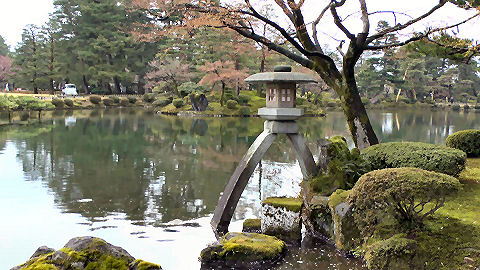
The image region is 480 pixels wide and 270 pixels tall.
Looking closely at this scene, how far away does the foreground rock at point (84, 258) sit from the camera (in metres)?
3.40

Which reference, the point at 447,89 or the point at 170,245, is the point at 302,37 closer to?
the point at 170,245

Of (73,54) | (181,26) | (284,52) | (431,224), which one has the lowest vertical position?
(431,224)

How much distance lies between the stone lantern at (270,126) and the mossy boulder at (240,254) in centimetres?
111

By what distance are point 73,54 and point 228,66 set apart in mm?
19930

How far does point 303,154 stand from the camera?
6711 mm

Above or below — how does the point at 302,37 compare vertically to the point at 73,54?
below

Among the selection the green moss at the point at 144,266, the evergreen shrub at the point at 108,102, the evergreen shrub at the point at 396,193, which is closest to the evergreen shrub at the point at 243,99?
the evergreen shrub at the point at 108,102

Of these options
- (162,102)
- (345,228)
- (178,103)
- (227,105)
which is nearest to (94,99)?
(162,102)

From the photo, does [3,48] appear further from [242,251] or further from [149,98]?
[242,251]

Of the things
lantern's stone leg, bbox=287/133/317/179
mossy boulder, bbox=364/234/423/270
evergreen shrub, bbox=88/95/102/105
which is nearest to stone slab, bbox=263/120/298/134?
lantern's stone leg, bbox=287/133/317/179

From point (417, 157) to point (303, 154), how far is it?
6.02 feet

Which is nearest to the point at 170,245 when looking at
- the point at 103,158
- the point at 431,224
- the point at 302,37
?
the point at 431,224

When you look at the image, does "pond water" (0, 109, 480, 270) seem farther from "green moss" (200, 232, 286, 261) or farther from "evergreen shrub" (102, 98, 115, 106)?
"evergreen shrub" (102, 98, 115, 106)

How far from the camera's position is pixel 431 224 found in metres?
4.78
